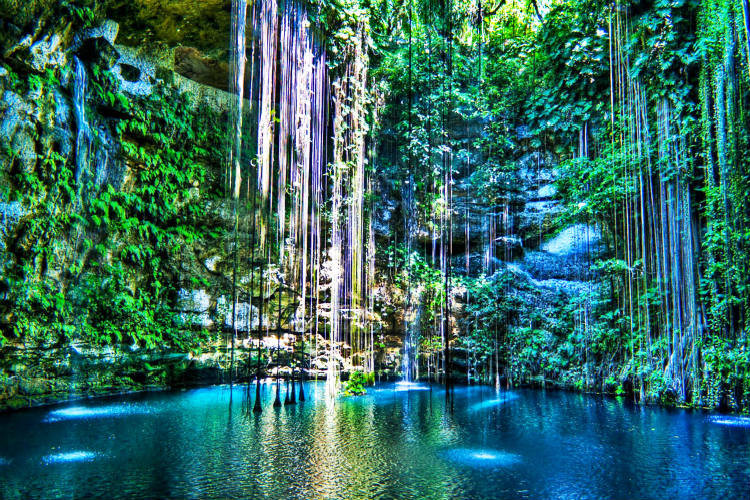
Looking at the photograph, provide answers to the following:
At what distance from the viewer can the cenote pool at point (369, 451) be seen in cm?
307

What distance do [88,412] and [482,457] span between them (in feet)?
16.2

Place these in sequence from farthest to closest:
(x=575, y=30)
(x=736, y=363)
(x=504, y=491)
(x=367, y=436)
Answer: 1. (x=575, y=30)
2. (x=736, y=363)
3. (x=367, y=436)
4. (x=504, y=491)

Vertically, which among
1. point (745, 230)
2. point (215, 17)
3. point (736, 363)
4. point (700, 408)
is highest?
point (215, 17)

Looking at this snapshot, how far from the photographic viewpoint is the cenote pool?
10.1ft

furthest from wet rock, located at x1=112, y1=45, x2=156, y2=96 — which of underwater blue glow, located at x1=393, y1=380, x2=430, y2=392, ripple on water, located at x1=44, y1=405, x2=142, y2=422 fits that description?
underwater blue glow, located at x1=393, y1=380, x2=430, y2=392

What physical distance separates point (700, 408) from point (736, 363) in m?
0.77

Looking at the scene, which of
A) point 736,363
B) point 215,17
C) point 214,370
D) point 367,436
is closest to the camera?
point 367,436

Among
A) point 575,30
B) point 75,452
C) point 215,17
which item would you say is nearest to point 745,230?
point 575,30

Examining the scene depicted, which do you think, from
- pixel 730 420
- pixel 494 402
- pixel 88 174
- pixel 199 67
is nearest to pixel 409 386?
pixel 494 402

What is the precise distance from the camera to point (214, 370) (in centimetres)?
801

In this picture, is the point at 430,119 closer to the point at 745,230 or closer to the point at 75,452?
the point at 745,230

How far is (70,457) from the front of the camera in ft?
12.1

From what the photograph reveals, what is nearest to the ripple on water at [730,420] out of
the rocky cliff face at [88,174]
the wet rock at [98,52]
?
the rocky cliff face at [88,174]

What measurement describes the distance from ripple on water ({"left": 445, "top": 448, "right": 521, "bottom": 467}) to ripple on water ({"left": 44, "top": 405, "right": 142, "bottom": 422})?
4173 millimetres
